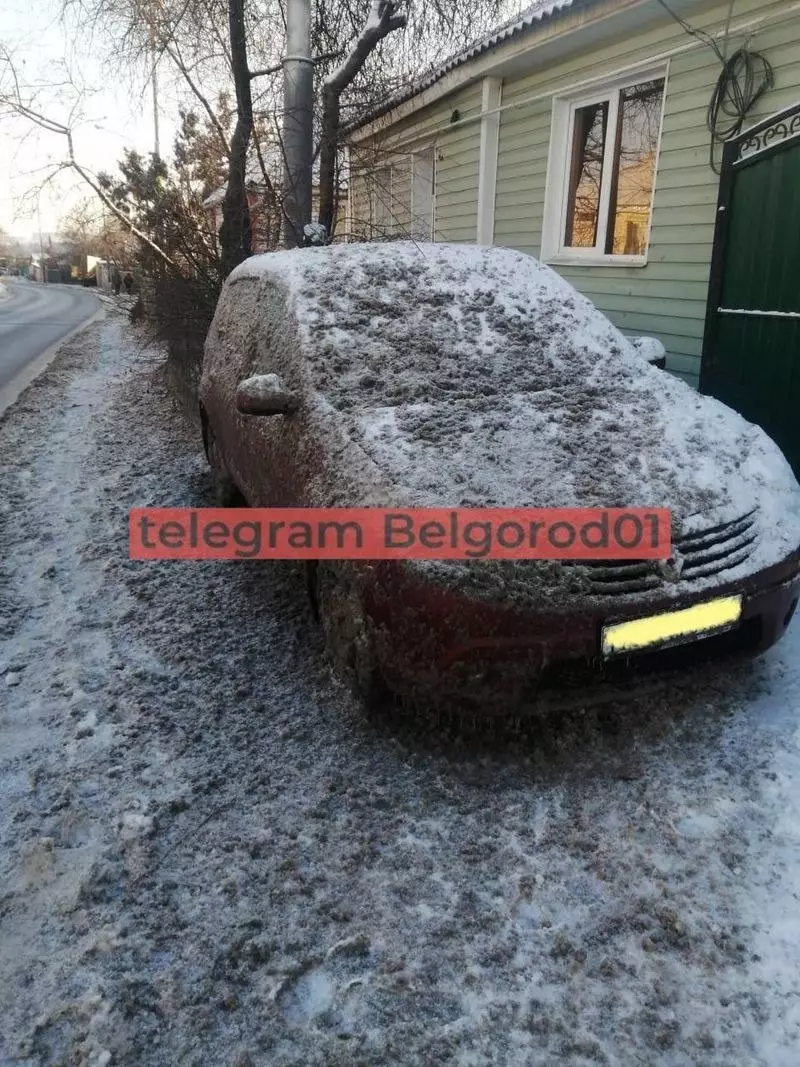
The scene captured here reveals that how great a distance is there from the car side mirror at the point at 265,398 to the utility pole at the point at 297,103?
5.32 metres

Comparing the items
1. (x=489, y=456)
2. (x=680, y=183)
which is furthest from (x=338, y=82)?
(x=489, y=456)

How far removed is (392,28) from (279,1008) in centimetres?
980

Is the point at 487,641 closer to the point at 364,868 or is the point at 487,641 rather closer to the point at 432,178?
the point at 364,868

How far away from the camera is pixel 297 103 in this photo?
287 inches

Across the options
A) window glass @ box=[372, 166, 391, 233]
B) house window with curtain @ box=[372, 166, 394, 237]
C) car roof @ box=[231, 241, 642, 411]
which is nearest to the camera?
car roof @ box=[231, 241, 642, 411]

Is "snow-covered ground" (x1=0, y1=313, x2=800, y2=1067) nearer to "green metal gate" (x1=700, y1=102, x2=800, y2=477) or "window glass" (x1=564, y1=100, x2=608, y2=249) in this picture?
"green metal gate" (x1=700, y1=102, x2=800, y2=477)

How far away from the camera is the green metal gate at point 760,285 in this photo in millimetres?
4570

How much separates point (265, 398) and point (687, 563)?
173cm

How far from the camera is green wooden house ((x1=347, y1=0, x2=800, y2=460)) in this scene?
4812 millimetres

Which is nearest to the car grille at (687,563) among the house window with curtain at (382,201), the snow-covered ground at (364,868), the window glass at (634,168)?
the snow-covered ground at (364,868)

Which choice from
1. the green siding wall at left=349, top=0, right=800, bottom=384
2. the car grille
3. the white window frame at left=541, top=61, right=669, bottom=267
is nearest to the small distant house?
the green siding wall at left=349, top=0, right=800, bottom=384

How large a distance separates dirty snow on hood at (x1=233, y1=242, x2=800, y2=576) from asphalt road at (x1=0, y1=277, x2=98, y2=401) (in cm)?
855

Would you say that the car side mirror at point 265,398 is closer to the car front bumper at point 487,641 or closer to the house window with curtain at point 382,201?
the car front bumper at point 487,641

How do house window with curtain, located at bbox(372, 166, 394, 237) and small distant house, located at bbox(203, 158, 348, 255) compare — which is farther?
house window with curtain, located at bbox(372, 166, 394, 237)
